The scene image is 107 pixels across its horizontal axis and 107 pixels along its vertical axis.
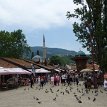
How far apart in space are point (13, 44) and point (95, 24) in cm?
5296

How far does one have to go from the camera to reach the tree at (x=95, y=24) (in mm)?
50594

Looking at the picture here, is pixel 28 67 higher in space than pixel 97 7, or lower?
lower

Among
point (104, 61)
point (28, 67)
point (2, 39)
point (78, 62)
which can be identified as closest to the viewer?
point (104, 61)

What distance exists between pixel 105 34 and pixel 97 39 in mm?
1124

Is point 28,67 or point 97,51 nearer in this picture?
point 97,51

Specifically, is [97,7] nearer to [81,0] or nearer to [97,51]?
[81,0]

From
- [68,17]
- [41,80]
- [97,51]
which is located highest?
[68,17]

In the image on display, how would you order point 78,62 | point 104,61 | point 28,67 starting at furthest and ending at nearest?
point 78,62, point 28,67, point 104,61

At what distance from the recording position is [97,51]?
51.9 meters

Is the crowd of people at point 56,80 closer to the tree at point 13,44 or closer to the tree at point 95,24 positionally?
the tree at point 95,24

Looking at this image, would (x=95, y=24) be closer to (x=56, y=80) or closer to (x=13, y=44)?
(x=56, y=80)

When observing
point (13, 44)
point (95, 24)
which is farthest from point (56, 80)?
point (13, 44)

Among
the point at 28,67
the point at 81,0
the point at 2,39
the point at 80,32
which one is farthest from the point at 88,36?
the point at 2,39

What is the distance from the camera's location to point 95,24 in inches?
A: 2039
